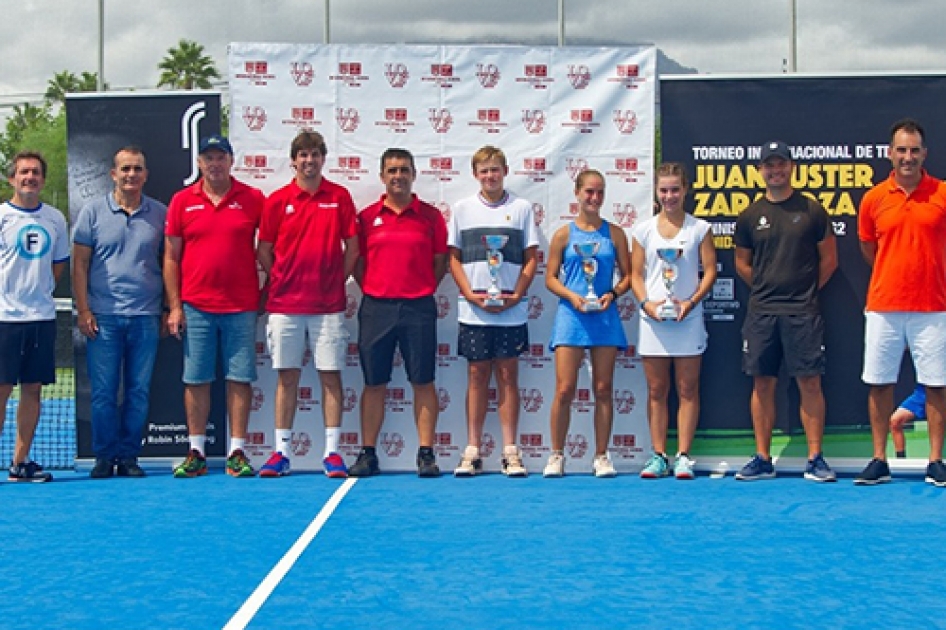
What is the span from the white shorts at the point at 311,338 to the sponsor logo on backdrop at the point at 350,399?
46 centimetres

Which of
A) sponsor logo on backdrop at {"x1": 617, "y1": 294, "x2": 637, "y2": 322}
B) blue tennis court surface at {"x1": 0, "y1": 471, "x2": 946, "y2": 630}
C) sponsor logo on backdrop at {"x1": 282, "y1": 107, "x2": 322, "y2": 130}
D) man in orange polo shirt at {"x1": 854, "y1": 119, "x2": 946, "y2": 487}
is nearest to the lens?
blue tennis court surface at {"x1": 0, "y1": 471, "x2": 946, "y2": 630}

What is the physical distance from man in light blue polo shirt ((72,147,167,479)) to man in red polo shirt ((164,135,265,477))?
0.65ft

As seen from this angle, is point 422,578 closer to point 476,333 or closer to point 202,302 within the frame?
point 476,333

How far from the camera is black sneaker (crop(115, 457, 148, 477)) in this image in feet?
29.0

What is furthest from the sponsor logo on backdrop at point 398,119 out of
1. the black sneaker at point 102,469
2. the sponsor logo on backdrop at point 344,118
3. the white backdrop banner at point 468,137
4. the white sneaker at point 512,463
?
the black sneaker at point 102,469

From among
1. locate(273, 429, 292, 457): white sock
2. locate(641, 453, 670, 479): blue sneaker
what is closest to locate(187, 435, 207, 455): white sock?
locate(273, 429, 292, 457): white sock

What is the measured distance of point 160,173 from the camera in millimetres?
9289

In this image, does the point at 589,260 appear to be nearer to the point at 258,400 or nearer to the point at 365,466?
the point at 365,466

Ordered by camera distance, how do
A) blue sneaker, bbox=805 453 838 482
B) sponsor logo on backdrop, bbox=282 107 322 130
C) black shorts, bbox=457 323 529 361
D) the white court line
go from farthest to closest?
sponsor logo on backdrop, bbox=282 107 322 130 < black shorts, bbox=457 323 529 361 < blue sneaker, bbox=805 453 838 482 < the white court line

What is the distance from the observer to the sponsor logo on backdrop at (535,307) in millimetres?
9078

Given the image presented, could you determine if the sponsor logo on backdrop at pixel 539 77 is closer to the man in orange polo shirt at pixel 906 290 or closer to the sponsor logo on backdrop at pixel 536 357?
the sponsor logo on backdrop at pixel 536 357

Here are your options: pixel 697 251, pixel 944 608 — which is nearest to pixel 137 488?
pixel 697 251

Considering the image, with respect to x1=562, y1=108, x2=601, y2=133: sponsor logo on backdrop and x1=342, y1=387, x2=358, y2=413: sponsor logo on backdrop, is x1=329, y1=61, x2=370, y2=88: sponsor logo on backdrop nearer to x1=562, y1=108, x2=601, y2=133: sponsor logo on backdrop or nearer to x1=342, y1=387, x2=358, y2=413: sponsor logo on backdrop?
x1=562, y1=108, x2=601, y2=133: sponsor logo on backdrop

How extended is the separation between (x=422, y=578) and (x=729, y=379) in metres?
4.35
